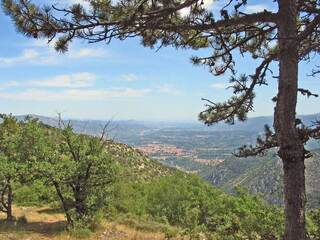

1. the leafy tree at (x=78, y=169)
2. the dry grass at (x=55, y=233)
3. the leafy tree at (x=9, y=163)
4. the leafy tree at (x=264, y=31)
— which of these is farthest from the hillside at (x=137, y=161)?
the leafy tree at (x=264, y=31)

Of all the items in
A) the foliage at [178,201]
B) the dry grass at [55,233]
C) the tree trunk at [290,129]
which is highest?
the tree trunk at [290,129]

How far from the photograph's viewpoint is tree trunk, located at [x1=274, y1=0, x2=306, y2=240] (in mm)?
6535

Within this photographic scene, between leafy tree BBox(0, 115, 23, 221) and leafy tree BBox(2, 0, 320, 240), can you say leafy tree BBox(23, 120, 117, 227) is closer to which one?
leafy tree BBox(0, 115, 23, 221)

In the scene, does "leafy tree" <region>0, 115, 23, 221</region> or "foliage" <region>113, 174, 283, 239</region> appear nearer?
"leafy tree" <region>0, 115, 23, 221</region>

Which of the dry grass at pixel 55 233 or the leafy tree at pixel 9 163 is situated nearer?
the dry grass at pixel 55 233

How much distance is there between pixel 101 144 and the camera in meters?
20.5

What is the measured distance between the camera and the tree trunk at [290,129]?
6.54 meters

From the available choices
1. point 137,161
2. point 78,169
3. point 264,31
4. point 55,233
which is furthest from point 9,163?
point 137,161

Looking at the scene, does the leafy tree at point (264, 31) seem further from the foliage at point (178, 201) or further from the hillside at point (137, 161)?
the hillside at point (137, 161)

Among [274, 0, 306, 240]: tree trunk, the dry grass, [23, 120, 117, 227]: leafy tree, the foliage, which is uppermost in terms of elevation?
[274, 0, 306, 240]: tree trunk

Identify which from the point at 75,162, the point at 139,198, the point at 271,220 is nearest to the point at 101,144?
the point at 75,162

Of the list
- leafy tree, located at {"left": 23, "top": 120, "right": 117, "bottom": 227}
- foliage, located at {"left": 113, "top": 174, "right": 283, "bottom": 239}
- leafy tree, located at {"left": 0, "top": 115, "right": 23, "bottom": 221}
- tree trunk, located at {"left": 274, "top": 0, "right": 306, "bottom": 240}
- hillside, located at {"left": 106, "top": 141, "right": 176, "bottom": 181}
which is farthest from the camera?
hillside, located at {"left": 106, "top": 141, "right": 176, "bottom": 181}

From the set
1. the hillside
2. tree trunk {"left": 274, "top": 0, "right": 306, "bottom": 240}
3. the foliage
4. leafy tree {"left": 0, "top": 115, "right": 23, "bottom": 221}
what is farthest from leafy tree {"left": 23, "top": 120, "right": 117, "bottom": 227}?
the hillside

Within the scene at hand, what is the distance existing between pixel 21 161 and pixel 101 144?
4051 mm
